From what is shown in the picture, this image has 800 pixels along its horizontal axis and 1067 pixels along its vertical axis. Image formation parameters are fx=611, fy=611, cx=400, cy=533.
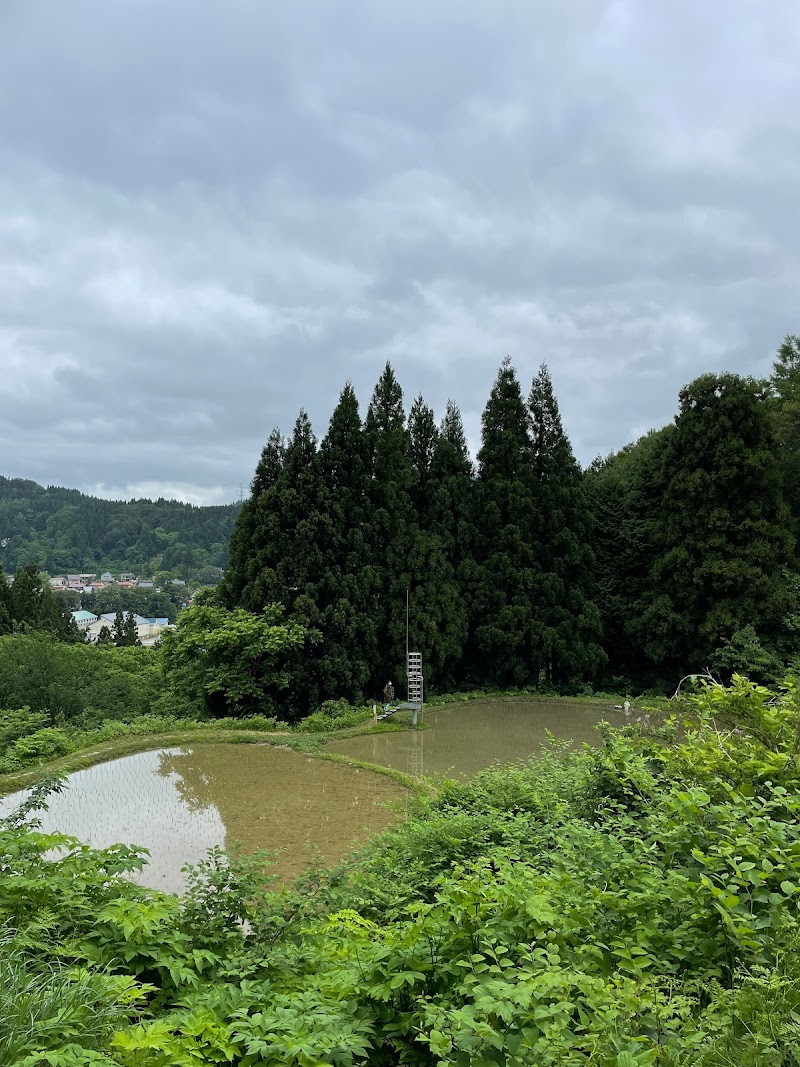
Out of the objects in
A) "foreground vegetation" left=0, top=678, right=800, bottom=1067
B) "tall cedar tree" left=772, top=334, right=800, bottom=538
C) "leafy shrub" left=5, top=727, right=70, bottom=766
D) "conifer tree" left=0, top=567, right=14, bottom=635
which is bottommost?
"leafy shrub" left=5, top=727, right=70, bottom=766

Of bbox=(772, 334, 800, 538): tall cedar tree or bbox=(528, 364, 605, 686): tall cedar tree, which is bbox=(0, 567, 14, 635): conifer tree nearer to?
bbox=(528, 364, 605, 686): tall cedar tree

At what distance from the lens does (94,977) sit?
2168mm

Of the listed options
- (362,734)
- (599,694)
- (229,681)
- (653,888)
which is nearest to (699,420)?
(599,694)

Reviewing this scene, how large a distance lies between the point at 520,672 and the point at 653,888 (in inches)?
490

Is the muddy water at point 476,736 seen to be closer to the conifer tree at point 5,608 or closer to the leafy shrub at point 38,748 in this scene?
the leafy shrub at point 38,748

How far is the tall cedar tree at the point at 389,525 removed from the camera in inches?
536

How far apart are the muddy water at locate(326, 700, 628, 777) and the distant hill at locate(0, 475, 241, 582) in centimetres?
6579

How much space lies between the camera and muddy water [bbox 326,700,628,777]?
8992mm

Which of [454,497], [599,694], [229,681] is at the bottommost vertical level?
[599,694]

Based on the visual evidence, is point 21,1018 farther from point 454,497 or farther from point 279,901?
point 454,497

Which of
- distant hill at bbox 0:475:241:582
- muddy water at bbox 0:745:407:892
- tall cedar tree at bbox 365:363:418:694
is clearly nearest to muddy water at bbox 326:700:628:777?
muddy water at bbox 0:745:407:892

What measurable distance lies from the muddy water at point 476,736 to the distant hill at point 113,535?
6579cm

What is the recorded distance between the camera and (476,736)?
413 inches

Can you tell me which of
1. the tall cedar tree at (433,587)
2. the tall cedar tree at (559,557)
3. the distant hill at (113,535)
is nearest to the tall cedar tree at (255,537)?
the tall cedar tree at (433,587)
